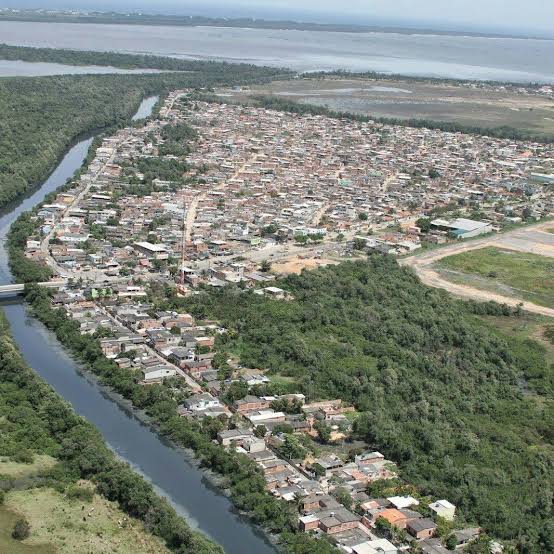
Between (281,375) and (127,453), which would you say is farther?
(281,375)

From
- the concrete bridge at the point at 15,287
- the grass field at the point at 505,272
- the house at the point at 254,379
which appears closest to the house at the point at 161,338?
the house at the point at 254,379

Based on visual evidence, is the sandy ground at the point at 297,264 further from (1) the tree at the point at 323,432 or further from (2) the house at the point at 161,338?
(1) the tree at the point at 323,432

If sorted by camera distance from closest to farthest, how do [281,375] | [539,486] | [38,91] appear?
[539,486], [281,375], [38,91]

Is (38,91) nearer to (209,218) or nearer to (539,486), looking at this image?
(209,218)

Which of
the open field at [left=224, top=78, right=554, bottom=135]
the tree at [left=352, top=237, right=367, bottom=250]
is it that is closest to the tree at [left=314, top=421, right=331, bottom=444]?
the tree at [left=352, top=237, right=367, bottom=250]

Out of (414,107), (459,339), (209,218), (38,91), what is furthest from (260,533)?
(414,107)

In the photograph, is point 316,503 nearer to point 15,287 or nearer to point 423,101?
point 15,287
